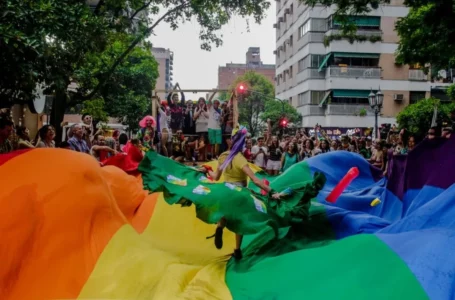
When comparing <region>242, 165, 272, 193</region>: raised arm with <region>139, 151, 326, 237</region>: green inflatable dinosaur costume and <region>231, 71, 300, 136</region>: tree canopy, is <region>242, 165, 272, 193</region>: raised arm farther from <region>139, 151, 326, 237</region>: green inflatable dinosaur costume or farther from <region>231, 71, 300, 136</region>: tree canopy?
<region>231, 71, 300, 136</region>: tree canopy

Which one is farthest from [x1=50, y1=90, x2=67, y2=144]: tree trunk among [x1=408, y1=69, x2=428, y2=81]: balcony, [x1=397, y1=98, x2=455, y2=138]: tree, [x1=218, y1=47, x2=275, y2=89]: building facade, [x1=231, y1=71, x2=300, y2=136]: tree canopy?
[x1=218, y1=47, x2=275, y2=89]: building facade

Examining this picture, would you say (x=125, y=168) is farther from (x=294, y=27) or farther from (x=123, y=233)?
(x=294, y=27)

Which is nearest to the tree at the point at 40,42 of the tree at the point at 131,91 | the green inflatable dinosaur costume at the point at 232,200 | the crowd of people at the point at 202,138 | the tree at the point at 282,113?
the green inflatable dinosaur costume at the point at 232,200

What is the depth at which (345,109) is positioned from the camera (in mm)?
43625

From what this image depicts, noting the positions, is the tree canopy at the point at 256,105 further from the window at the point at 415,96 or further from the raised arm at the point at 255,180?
the raised arm at the point at 255,180

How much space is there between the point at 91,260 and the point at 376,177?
7.01 meters

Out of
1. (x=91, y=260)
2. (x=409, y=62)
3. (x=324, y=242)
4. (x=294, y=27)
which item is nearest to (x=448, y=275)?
(x=324, y=242)

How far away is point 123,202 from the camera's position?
7.55m

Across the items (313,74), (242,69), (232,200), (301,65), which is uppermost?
(242,69)

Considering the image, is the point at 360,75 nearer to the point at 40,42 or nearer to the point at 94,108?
the point at 94,108

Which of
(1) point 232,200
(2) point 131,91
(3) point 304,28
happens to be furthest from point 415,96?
(1) point 232,200

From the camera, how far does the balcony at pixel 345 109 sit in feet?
143

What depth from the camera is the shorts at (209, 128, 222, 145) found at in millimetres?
14383

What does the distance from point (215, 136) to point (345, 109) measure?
31.0m
